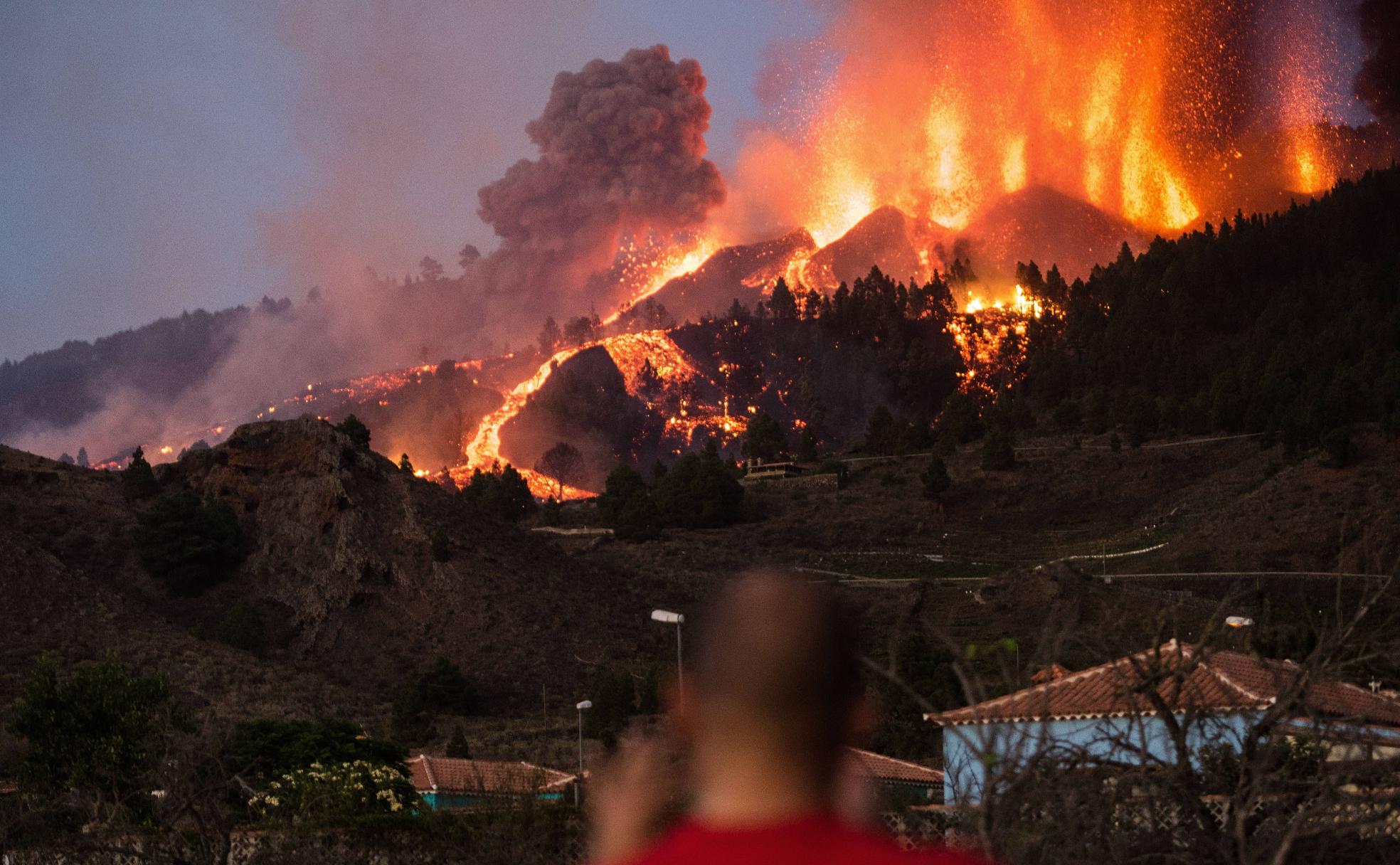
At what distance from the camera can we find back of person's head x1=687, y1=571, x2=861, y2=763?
82.7 inches

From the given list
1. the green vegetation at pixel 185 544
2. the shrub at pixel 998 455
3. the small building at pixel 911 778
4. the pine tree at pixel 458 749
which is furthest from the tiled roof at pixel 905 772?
the shrub at pixel 998 455

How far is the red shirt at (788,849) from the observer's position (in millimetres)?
1953

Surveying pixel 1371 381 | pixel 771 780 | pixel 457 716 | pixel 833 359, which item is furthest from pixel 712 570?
pixel 833 359

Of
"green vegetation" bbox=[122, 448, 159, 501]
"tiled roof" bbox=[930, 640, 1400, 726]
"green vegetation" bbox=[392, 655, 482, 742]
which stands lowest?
"green vegetation" bbox=[392, 655, 482, 742]

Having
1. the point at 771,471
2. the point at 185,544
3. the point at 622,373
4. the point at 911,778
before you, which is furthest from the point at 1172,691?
the point at 622,373

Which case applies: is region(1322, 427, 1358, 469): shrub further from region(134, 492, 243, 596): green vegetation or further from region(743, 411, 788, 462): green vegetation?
region(134, 492, 243, 596): green vegetation

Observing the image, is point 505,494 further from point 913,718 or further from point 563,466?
point 913,718

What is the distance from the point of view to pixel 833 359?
13625cm

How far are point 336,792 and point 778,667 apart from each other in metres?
16.2

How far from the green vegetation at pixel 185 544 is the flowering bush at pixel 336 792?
33.1 metres

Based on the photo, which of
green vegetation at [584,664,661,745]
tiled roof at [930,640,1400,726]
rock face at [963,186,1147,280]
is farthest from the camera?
rock face at [963,186,1147,280]

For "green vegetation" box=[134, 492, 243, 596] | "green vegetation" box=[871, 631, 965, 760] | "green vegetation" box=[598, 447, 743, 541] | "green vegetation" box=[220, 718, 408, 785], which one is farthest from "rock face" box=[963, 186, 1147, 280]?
"green vegetation" box=[220, 718, 408, 785]

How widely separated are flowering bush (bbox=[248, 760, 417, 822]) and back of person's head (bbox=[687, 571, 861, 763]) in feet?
43.6

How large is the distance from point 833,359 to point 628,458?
22420mm
